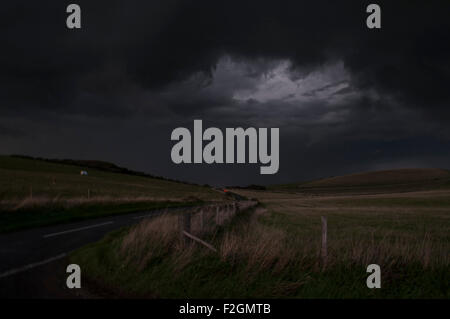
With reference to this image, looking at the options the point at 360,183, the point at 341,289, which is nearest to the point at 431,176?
the point at 360,183

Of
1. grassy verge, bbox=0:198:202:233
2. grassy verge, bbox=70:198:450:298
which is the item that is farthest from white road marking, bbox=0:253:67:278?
grassy verge, bbox=0:198:202:233

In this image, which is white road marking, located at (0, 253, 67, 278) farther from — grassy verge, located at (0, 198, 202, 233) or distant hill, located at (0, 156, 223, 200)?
distant hill, located at (0, 156, 223, 200)

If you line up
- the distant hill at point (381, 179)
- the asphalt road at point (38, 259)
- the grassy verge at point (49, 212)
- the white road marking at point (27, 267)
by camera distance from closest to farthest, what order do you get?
the asphalt road at point (38, 259)
the white road marking at point (27, 267)
the grassy verge at point (49, 212)
the distant hill at point (381, 179)

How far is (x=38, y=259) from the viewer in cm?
827

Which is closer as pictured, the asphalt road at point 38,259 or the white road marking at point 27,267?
the asphalt road at point 38,259

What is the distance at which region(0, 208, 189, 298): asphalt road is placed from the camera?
596cm

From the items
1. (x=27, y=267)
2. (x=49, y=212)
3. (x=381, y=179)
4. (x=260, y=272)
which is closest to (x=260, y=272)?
(x=260, y=272)

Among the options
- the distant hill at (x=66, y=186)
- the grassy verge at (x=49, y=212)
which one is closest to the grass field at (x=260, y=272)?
the grassy verge at (x=49, y=212)

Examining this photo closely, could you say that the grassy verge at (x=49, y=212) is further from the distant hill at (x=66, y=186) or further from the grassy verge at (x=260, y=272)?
the grassy verge at (x=260, y=272)

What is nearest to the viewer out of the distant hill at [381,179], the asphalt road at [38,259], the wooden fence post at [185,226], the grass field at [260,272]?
the asphalt road at [38,259]

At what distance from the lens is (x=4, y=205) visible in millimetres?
16922

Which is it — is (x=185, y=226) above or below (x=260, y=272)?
above

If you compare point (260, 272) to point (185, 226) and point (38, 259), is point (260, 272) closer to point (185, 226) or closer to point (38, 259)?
point (185, 226)

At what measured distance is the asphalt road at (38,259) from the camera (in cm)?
596
